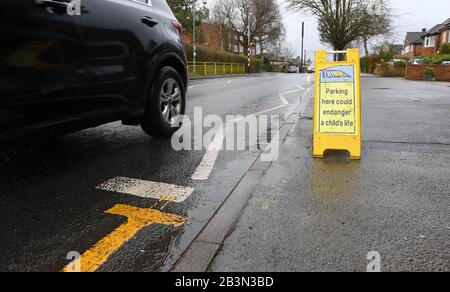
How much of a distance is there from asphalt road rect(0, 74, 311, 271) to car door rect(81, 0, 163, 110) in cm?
68

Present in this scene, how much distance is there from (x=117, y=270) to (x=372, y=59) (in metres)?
47.2

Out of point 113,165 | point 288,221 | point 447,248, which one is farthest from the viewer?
point 113,165

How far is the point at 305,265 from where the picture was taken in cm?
215

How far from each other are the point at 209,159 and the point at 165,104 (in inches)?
41.5

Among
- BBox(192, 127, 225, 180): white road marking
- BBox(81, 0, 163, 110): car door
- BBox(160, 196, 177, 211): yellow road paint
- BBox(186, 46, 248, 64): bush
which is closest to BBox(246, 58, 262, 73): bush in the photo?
BBox(186, 46, 248, 64): bush

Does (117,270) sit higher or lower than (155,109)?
lower

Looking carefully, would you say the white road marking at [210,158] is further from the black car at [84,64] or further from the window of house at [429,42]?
the window of house at [429,42]

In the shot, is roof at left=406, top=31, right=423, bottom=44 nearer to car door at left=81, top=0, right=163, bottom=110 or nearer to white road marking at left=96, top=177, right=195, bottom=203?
car door at left=81, top=0, right=163, bottom=110

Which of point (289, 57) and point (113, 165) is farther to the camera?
point (289, 57)

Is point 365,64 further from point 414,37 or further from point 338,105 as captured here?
point 338,105

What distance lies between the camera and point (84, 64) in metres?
3.41

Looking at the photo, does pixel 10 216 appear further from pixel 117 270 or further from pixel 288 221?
pixel 288 221

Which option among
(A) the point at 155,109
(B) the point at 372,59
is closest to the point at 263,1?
(B) the point at 372,59

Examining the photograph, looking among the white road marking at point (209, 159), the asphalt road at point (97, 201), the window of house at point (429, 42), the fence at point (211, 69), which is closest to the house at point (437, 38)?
the window of house at point (429, 42)
